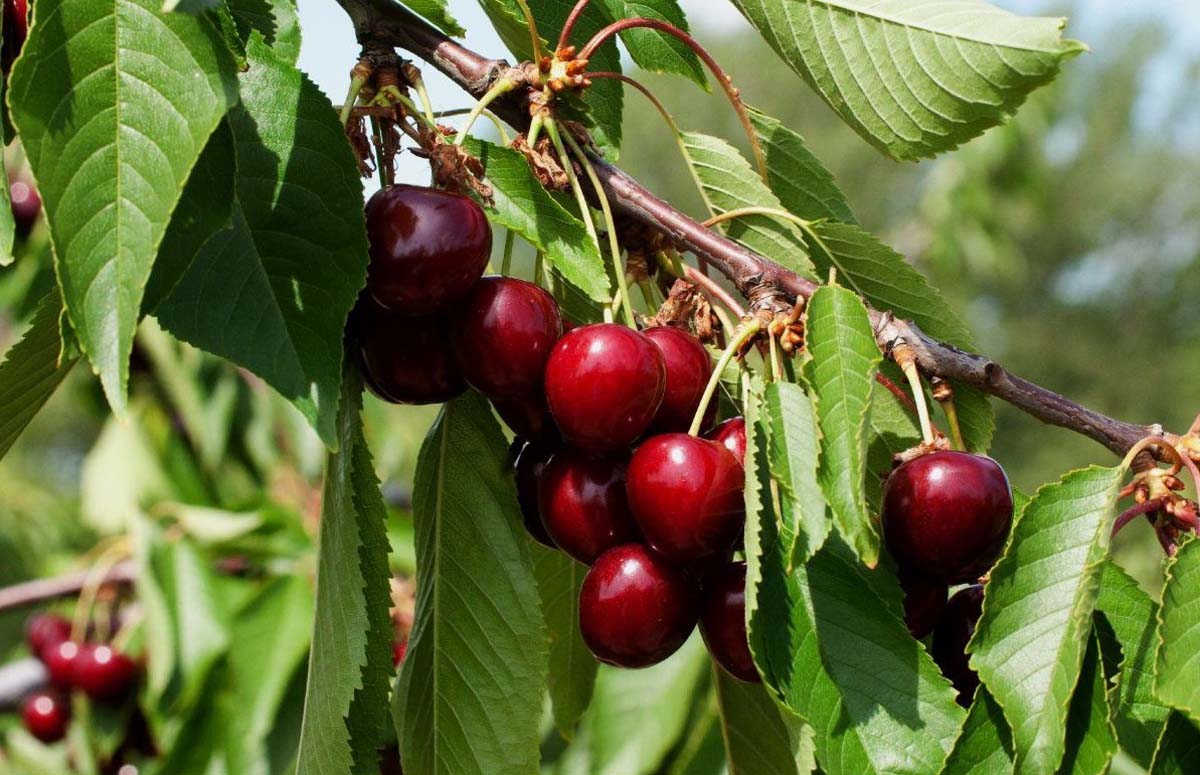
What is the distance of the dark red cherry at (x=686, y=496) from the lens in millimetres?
1011

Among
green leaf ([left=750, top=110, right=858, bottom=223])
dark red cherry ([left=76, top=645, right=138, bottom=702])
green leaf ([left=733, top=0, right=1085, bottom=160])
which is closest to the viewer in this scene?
green leaf ([left=733, top=0, right=1085, bottom=160])

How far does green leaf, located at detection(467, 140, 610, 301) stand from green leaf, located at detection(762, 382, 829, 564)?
23 cm

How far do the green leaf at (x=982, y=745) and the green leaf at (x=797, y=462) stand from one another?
20 cm

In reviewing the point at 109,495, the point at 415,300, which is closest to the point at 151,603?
the point at 109,495

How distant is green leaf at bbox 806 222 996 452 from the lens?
4.40ft

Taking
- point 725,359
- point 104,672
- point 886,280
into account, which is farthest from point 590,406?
point 104,672

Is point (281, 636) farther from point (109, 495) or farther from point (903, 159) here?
point (903, 159)

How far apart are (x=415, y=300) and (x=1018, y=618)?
0.58 m

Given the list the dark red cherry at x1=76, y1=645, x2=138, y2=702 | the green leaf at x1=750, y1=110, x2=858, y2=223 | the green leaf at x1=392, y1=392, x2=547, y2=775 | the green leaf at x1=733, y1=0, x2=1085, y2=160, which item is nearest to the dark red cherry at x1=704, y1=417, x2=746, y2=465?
the green leaf at x1=392, y1=392, x2=547, y2=775

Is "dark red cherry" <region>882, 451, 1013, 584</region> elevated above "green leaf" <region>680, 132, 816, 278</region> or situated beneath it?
situated beneath

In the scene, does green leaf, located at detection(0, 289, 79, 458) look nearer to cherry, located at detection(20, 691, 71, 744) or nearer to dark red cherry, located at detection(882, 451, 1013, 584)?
dark red cherry, located at detection(882, 451, 1013, 584)

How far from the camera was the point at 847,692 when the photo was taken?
993 mm

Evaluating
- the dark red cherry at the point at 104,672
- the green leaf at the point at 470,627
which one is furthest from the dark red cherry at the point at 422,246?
the dark red cherry at the point at 104,672

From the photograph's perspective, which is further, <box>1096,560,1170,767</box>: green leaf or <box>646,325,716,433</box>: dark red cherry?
<box>646,325,716,433</box>: dark red cherry
